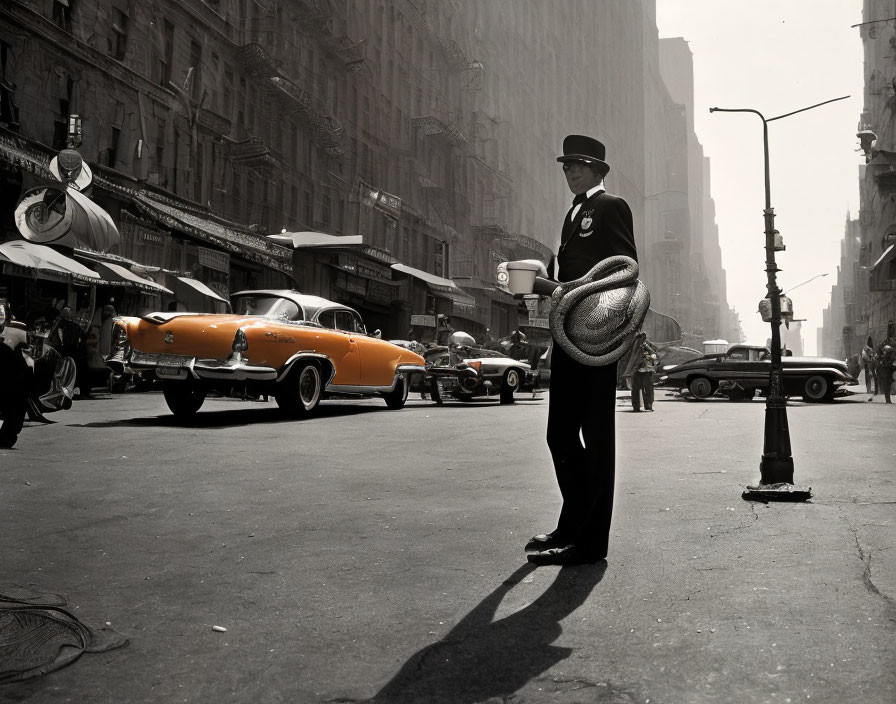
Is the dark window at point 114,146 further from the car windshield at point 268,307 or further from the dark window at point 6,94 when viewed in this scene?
the car windshield at point 268,307

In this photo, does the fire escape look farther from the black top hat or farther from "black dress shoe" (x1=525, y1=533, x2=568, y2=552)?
"black dress shoe" (x1=525, y1=533, x2=568, y2=552)

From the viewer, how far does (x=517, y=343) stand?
29922 mm

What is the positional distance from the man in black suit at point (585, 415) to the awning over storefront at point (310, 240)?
25.0 m

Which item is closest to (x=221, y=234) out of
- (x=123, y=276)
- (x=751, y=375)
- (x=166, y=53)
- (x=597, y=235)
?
(x=123, y=276)

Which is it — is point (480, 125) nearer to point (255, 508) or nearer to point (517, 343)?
point (517, 343)

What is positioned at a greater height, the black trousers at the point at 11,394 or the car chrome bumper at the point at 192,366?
the car chrome bumper at the point at 192,366

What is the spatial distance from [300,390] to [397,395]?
3381 millimetres

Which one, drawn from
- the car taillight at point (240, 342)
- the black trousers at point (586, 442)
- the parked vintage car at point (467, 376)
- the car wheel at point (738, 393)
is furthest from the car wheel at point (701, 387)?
the black trousers at point (586, 442)

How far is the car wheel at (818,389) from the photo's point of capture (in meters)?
23.7

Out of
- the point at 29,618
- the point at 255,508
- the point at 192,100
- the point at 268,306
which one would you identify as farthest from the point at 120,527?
the point at 192,100

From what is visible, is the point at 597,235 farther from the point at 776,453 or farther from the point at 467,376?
the point at 467,376

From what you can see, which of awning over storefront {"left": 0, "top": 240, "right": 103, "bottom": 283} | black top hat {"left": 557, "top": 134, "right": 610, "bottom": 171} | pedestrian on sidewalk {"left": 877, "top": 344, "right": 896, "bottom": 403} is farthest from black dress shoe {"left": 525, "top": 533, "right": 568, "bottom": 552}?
pedestrian on sidewalk {"left": 877, "top": 344, "right": 896, "bottom": 403}

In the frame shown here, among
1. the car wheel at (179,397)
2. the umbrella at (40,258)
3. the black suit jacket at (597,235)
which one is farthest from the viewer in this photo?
the umbrella at (40,258)

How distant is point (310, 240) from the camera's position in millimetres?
30469
